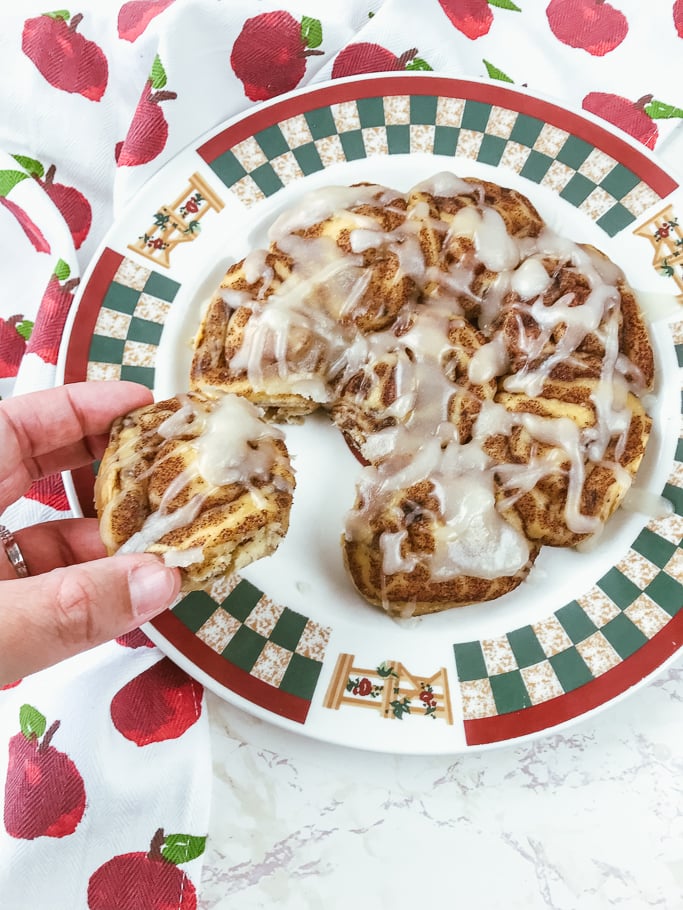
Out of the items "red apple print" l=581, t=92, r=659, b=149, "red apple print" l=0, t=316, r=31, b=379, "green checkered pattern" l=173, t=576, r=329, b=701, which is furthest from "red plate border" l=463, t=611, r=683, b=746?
"red apple print" l=0, t=316, r=31, b=379

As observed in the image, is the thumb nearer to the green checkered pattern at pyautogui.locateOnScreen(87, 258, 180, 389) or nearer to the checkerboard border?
the green checkered pattern at pyautogui.locateOnScreen(87, 258, 180, 389)

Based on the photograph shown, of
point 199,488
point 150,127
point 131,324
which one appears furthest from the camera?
point 150,127

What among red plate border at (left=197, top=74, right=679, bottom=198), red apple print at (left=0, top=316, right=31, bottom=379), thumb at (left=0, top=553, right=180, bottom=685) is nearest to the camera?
thumb at (left=0, top=553, right=180, bottom=685)

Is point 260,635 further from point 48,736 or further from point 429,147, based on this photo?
point 429,147

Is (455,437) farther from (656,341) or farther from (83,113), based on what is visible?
(83,113)

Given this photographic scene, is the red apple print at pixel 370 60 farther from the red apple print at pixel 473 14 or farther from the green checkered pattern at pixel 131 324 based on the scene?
the green checkered pattern at pixel 131 324

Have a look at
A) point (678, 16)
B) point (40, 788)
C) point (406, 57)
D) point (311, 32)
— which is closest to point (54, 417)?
point (40, 788)
